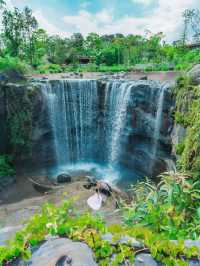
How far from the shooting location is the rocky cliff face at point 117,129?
26.8 feet

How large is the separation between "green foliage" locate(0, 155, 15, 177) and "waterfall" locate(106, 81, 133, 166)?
4.00 metres

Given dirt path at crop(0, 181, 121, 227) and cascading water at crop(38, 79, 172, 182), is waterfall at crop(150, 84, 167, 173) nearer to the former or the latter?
cascading water at crop(38, 79, 172, 182)

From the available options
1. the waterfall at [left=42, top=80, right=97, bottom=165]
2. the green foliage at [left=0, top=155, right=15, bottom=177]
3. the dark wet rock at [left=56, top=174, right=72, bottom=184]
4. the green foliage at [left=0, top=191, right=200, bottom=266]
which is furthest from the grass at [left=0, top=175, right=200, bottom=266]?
the waterfall at [left=42, top=80, right=97, bottom=165]

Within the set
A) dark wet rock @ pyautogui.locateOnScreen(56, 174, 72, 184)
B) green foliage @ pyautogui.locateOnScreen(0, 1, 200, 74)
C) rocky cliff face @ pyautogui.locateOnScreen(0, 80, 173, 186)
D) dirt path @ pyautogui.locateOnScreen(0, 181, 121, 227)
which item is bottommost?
dark wet rock @ pyautogui.locateOnScreen(56, 174, 72, 184)

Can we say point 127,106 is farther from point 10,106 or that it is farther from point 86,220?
point 86,220

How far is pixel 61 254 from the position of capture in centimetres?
131

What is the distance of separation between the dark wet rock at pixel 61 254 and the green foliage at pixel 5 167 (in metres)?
6.94

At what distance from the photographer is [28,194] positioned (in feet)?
23.2

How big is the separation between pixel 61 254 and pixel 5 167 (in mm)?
7319

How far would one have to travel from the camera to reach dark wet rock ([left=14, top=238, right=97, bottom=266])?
4.15 ft

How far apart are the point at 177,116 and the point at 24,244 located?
5206 millimetres

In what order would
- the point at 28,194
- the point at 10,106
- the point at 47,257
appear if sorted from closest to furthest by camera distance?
the point at 47,257 < the point at 28,194 < the point at 10,106

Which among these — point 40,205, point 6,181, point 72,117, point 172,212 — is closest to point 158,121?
point 72,117

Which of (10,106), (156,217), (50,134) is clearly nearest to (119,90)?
(50,134)
